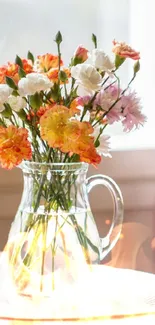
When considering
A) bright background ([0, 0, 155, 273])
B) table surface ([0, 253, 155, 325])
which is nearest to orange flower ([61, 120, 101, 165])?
table surface ([0, 253, 155, 325])

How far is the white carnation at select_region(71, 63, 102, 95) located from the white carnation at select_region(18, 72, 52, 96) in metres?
0.05

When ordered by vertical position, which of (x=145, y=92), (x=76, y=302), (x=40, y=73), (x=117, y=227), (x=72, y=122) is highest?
(x=145, y=92)

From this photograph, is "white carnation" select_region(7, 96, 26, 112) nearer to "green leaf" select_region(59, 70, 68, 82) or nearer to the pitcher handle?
"green leaf" select_region(59, 70, 68, 82)

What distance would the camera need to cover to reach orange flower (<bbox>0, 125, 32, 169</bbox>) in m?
1.06

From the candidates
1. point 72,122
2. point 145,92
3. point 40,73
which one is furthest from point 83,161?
point 145,92

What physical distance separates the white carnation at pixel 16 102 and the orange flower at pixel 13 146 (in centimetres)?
4

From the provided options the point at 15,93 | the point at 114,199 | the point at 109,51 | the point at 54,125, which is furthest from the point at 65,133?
the point at 109,51

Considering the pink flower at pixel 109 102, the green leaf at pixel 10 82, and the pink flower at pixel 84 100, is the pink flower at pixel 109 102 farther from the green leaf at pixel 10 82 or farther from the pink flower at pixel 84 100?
the green leaf at pixel 10 82

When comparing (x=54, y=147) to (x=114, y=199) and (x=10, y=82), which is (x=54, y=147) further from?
(x=114, y=199)

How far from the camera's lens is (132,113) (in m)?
1.15

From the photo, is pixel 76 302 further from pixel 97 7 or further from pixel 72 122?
pixel 97 7

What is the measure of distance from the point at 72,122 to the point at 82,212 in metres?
0.17

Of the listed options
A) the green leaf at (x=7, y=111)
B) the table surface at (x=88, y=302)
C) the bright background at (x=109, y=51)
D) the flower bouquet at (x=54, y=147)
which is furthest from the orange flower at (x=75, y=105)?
the bright background at (x=109, y=51)

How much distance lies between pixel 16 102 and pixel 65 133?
110mm
